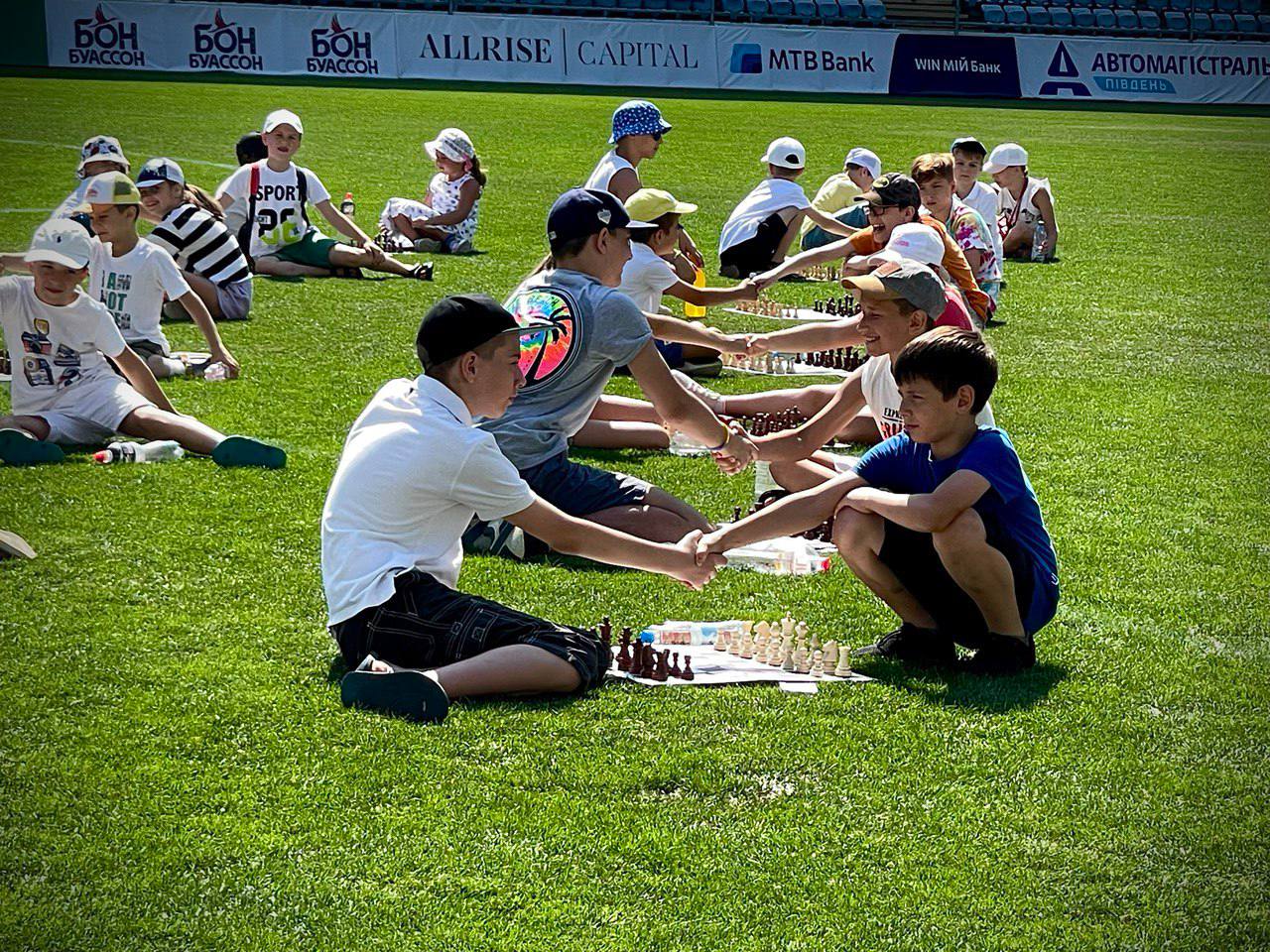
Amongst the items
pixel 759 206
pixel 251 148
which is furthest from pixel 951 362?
pixel 251 148

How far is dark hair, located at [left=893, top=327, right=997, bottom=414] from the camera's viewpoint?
5.35 metres

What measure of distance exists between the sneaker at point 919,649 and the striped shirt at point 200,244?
790 cm

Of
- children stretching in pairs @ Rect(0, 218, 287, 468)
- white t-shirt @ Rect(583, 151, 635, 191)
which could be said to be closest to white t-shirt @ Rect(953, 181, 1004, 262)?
white t-shirt @ Rect(583, 151, 635, 191)

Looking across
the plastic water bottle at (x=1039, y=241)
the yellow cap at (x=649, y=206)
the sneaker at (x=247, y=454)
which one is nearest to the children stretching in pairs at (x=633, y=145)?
the yellow cap at (x=649, y=206)

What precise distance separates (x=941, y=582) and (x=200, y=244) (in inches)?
323

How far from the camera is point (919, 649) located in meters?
5.73

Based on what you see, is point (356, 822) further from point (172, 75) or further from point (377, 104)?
point (172, 75)

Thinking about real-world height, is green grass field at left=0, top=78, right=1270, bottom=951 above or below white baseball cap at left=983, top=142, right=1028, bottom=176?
below

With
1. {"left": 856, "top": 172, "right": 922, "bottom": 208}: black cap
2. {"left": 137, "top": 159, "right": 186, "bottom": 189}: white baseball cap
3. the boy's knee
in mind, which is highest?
{"left": 137, "top": 159, "right": 186, "bottom": 189}: white baseball cap

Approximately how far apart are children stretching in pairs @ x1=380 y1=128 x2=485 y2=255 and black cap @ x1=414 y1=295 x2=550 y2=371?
1109 cm

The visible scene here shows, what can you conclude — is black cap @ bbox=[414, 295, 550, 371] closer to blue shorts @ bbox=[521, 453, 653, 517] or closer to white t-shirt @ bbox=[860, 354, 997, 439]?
blue shorts @ bbox=[521, 453, 653, 517]

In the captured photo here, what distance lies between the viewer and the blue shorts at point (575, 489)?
7000mm

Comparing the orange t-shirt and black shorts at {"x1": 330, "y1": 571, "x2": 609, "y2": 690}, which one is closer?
black shorts at {"x1": 330, "y1": 571, "x2": 609, "y2": 690}

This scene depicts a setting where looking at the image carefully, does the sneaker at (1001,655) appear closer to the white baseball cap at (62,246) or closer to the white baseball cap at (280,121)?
the white baseball cap at (62,246)
